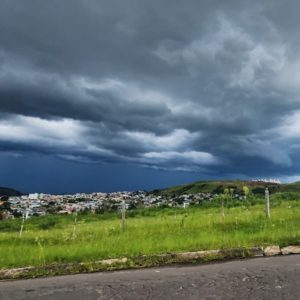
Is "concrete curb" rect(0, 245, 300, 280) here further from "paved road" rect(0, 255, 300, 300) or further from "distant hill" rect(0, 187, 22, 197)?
"distant hill" rect(0, 187, 22, 197)

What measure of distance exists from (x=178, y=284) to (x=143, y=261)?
135 inches

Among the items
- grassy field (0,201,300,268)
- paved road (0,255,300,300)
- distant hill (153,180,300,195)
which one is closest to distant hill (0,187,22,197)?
distant hill (153,180,300,195)

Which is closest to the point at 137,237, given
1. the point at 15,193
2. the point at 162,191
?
the point at 162,191

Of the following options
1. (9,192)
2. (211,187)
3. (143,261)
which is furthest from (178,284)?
(9,192)

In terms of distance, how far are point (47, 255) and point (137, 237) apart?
356cm

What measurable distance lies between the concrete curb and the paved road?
899mm

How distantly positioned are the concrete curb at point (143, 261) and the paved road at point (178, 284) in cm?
90

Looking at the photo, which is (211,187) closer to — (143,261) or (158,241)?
(158,241)

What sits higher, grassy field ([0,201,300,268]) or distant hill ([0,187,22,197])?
distant hill ([0,187,22,197])

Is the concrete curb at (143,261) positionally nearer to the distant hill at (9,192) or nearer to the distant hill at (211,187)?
the distant hill at (211,187)

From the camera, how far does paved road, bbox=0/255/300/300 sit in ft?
28.4

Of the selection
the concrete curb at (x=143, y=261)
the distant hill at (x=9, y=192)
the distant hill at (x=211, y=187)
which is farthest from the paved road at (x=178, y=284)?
the distant hill at (x=9, y=192)

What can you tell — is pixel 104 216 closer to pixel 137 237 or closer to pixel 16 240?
pixel 16 240

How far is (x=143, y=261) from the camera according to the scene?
42.0 ft
